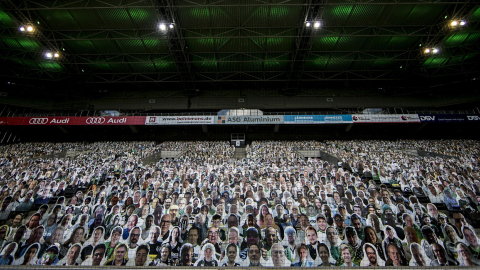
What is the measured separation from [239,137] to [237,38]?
35.9 feet

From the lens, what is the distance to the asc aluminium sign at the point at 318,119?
67.4 feet

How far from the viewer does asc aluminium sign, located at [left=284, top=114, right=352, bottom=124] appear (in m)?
20.5

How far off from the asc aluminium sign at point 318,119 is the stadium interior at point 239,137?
15cm

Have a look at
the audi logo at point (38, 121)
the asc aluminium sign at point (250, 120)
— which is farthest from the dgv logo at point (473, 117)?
the audi logo at point (38, 121)

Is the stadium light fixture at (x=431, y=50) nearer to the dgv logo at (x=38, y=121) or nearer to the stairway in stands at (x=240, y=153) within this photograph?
the stairway in stands at (x=240, y=153)

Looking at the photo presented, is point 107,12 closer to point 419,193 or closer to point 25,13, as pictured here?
point 25,13

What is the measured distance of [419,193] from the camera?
7.38 meters

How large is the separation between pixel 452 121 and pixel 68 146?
40.3m

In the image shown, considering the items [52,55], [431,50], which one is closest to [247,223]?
[52,55]

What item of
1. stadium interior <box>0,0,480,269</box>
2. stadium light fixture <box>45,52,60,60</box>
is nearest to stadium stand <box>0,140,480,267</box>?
stadium interior <box>0,0,480,269</box>

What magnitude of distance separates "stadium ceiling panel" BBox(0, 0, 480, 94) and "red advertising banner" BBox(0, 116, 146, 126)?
4139 millimetres

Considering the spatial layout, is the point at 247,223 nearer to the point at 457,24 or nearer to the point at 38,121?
the point at 457,24

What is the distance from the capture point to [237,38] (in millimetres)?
16500

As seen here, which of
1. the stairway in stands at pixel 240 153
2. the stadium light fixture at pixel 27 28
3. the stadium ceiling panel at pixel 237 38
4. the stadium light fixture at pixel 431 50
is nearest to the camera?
the stadium ceiling panel at pixel 237 38
